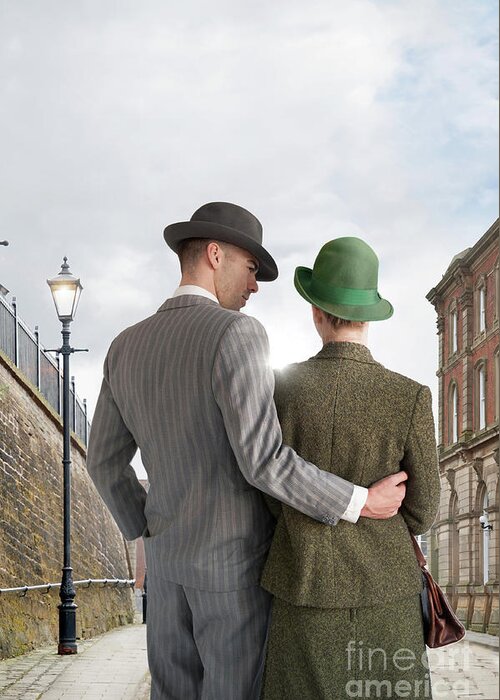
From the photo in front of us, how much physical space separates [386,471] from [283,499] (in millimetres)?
260

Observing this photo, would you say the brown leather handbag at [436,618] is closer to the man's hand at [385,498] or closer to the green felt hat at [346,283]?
the man's hand at [385,498]

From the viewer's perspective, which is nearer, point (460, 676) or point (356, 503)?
point (356, 503)

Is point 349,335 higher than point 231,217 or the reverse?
the reverse

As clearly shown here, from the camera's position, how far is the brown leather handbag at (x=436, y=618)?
2.63 meters

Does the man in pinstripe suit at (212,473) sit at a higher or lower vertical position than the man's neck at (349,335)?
lower

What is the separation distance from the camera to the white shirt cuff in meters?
2.57

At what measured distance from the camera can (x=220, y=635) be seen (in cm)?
270

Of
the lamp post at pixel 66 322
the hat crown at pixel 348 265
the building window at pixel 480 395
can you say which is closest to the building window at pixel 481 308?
the building window at pixel 480 395

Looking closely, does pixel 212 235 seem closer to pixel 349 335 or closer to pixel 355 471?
pixel 349 335

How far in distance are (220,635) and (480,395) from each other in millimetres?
35548

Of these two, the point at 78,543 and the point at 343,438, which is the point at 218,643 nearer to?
the point at 343,438

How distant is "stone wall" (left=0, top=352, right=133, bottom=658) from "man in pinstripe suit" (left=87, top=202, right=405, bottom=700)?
1027 centimetres

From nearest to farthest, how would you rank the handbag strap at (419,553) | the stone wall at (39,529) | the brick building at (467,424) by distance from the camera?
the handbag strap at (419,553) < the stone wall at (39,529) < the brick building at (467,424)

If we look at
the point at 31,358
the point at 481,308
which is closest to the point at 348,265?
the point at 31,358
